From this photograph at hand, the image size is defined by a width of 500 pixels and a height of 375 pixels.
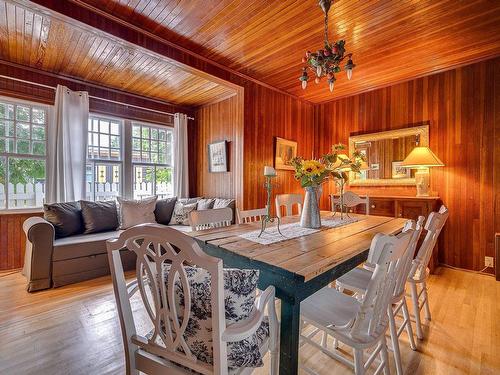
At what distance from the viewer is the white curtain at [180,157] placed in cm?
430

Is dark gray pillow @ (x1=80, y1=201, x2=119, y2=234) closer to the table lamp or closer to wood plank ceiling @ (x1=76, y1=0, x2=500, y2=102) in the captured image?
wood plank ceiling @ (x1=76, y1=0, x2=500, y2=102)

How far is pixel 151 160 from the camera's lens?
4.25 metres

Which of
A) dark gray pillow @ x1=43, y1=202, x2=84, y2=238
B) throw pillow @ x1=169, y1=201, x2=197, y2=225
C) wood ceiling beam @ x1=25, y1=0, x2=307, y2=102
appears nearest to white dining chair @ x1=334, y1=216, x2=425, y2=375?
throw pillow @ x1=169, y1=201, x2=197, y2=225

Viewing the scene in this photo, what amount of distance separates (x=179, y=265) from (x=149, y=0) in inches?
92.5

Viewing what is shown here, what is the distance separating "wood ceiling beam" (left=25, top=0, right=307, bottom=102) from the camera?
201 centimetres

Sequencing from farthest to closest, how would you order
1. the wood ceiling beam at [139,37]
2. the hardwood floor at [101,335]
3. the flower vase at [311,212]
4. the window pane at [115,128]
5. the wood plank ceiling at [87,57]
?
the window pane at [115,128]
the wood plank ceiling at [87,57]
the wood ceiling beam at [139,37]
the flower vase at [311,212]
the hardwood floor at [101,335]

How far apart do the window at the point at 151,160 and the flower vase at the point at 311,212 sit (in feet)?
10.3

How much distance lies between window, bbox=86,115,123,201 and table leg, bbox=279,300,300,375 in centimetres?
364

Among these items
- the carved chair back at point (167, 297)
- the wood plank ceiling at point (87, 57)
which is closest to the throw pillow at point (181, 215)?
the wood plank ceiling at point (87, 57)

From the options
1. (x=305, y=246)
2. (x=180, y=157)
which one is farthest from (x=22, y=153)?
(x=305, y=246)

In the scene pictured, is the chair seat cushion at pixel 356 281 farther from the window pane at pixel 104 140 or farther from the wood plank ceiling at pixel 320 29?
the window pane at pixel 104 140

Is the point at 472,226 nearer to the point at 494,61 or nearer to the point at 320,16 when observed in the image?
the point at 494,61

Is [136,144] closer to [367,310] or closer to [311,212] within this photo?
[311,212]

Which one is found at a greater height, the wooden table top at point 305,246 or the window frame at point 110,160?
the window frame at point 110,160
